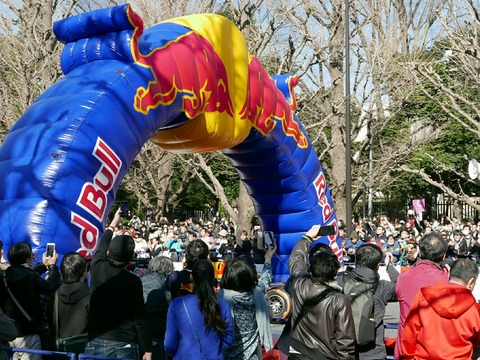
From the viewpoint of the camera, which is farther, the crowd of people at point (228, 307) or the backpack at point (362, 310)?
the backpack at point (362, 310)

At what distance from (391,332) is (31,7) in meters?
14.4

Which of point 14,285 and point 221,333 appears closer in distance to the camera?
point 221,333

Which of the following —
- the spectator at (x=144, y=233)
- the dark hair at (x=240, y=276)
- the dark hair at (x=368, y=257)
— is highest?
the spectator at (x=144, y=233)

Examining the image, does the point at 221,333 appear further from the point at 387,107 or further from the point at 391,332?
the point at 387,107

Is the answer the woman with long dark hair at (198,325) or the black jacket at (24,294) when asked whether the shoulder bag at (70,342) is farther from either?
the woman with long dark hair at (198,325)

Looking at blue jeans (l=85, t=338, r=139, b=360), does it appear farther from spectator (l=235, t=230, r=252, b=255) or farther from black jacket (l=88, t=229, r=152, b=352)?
spectator (l=235, t=230, r=252, b=255)

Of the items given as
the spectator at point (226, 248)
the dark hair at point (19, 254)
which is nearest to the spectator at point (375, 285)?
the dark hair at point (19, 254)

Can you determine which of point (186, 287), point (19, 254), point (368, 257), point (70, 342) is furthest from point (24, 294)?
point (368, 257)

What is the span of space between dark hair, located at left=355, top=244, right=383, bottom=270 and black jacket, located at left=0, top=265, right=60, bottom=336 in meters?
2.39

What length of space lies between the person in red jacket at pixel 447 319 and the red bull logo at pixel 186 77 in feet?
18.7

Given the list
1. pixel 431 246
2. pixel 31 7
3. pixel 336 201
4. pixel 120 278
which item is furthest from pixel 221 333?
pixel 336 201

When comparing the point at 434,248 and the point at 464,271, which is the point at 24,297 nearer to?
the point at 434,248

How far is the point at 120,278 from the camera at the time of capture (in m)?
5.33

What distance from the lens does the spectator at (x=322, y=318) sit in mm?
4797
